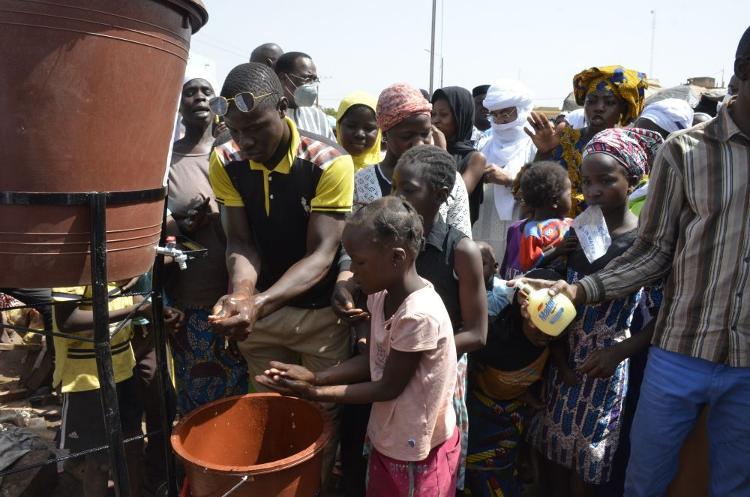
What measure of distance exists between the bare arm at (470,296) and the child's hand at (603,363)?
0.45m

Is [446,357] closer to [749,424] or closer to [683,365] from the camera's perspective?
[683,365]

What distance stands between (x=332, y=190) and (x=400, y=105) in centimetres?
71

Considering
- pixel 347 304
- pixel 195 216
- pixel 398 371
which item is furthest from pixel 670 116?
pixel 195 216

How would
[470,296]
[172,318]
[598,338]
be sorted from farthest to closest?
[172,318] < [598,338] < [470,296]

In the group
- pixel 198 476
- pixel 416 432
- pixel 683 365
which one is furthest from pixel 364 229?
pixel 683 365

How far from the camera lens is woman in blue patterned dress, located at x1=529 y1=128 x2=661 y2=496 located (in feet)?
7.89

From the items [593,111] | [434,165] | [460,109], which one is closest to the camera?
[434,165]

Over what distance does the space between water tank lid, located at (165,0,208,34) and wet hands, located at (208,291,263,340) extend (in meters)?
0.89

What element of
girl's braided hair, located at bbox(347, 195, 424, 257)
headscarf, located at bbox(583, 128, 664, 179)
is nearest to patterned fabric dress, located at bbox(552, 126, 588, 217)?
headscarf, located at bbox(583, 128, 664, 179)

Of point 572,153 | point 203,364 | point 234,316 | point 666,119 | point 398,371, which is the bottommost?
point 203,364

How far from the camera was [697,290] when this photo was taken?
198 cm

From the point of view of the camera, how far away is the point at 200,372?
307cm

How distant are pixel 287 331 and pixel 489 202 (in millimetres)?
1847

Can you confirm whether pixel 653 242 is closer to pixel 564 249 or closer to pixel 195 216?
pixel 564 249
